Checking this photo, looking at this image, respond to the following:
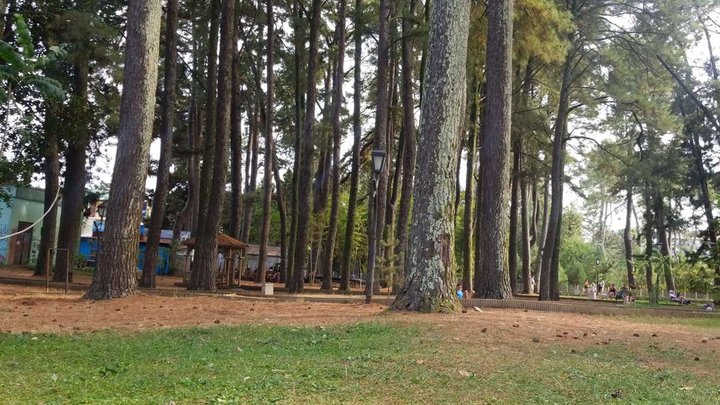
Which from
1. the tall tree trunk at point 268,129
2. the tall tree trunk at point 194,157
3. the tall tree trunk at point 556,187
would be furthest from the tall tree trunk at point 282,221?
the tall tree trunk at point 556,187

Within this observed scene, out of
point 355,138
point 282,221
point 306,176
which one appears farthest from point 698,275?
point 282,221

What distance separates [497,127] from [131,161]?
7.96 meters

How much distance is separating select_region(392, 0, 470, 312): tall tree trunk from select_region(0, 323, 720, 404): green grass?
212 cm

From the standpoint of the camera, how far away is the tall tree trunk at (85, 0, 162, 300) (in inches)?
491

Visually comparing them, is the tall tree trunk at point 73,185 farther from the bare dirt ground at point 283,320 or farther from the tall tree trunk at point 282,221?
the tall tree trunk at point 282,221

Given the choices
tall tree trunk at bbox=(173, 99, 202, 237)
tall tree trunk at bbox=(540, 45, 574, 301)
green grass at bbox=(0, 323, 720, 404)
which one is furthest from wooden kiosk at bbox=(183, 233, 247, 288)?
green grass at bbox=(0, 323, 720, 404)

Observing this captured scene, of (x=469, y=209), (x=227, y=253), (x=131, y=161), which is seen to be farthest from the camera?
A: (x=227, y=253)

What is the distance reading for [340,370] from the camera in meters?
5.44

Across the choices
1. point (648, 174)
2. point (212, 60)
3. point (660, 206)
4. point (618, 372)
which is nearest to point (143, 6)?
point (212, 60)

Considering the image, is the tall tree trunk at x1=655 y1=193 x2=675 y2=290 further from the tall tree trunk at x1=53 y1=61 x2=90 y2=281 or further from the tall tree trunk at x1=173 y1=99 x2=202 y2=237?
the tall tree trunk at x1=53 y1=61 x2=90 y2=281

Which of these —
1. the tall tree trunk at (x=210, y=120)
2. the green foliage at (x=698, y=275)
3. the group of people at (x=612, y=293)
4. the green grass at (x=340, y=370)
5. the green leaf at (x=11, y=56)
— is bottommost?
the green grass at (x=340, y=370)

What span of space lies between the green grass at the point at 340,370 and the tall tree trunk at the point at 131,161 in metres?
4.83

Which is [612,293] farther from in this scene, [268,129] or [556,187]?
[268,129]

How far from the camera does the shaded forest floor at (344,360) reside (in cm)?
470
